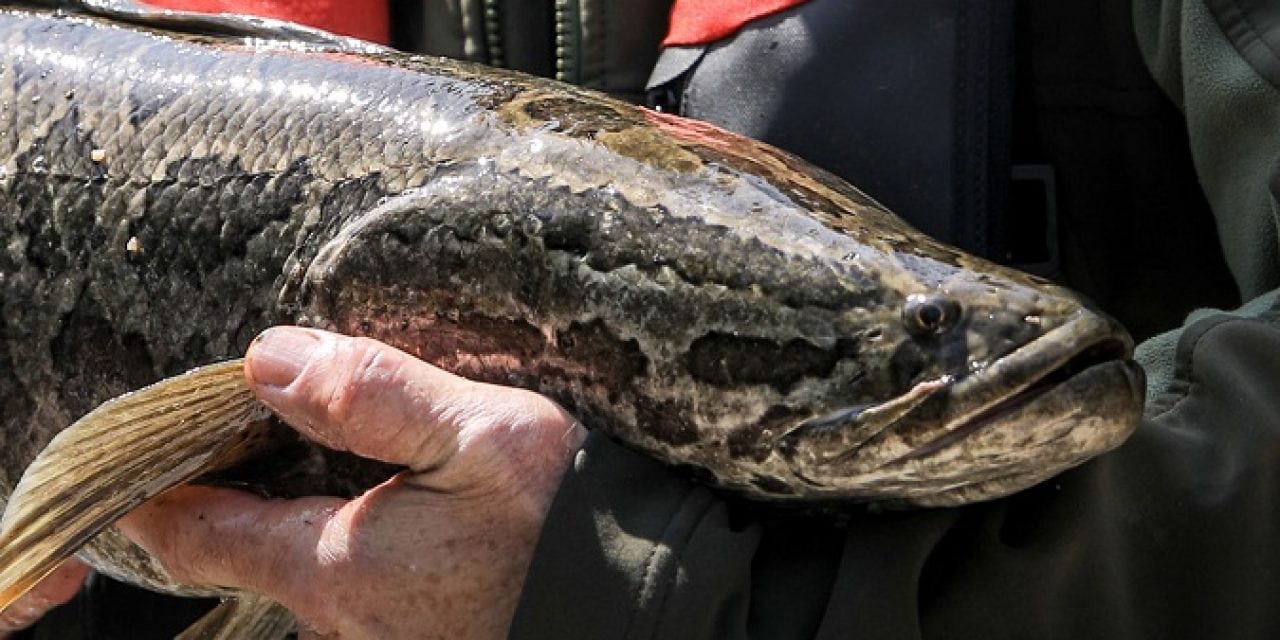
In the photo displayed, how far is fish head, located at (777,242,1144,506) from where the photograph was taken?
194 cm

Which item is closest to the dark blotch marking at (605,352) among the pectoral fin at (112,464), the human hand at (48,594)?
the pectoral fin at (112,464)

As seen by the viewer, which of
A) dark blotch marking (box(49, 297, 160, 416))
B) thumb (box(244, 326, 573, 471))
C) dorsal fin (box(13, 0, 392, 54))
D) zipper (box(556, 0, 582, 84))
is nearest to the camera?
thumb (box(244, 326, 573, 471))

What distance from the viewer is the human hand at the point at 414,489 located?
2199mm

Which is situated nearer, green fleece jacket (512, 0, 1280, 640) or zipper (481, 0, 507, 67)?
green fleece jacket (512, 0, 1280, 640)

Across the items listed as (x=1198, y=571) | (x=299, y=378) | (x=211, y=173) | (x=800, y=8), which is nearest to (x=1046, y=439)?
(x=1198, y=571)

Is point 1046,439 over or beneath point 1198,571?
over

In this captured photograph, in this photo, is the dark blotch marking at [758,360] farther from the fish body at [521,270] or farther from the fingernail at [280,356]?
the fingernail at [280,356]

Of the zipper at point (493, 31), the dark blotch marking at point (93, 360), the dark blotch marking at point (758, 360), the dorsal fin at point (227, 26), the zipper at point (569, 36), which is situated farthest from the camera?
the zipper at point (493, 31)

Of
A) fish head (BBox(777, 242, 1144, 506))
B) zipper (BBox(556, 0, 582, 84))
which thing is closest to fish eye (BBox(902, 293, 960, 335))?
fish head (BBox(777, 242, 1144, 506))

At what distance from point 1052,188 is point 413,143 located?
1.41 meters

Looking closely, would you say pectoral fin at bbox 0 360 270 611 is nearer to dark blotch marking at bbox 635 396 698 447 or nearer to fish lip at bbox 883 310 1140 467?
dark blotch marking at bbox 635 396 698 447

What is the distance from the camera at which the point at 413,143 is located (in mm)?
2418

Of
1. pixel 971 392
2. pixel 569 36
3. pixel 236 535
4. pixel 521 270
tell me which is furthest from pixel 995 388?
pixel 569 36

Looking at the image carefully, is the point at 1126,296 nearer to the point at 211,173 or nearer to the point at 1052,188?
the point at 1052,188
